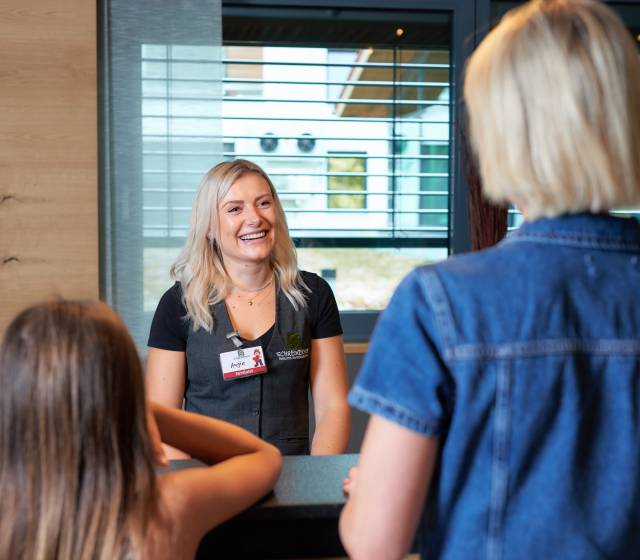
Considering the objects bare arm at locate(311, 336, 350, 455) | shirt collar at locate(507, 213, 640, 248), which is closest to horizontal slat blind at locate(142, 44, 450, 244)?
bare arm at locate(311, 336, 350, 455)

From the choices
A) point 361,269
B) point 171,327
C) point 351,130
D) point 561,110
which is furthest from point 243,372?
point 351,130

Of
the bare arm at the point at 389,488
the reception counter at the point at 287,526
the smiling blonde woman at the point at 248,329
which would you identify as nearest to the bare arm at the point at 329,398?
the smiling blonde woman at the point at 248,329

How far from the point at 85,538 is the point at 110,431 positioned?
5.0 inches

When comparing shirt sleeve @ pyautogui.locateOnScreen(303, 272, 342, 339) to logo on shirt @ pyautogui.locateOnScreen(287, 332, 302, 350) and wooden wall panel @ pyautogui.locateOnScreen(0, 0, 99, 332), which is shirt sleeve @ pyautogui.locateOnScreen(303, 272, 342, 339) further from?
wooden wall panel @ pyautogui.locateOnScreen(0, 0, 99, 332)

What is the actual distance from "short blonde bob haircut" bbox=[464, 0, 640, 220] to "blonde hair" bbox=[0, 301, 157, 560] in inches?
19.6

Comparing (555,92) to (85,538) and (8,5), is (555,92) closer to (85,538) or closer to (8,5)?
(85,538)

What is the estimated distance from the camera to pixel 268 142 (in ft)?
12.8

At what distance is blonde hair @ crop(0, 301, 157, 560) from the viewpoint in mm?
982

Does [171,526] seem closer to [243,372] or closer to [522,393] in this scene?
[522,393]

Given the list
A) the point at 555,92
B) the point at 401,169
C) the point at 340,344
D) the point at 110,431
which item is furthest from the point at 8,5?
the point at 555,92

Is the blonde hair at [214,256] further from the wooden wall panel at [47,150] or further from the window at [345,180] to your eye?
the window at [345,180]

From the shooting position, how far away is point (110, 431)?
1003 mm

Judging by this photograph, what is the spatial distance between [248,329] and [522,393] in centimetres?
158

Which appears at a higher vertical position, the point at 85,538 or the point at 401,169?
the point at 401,169
